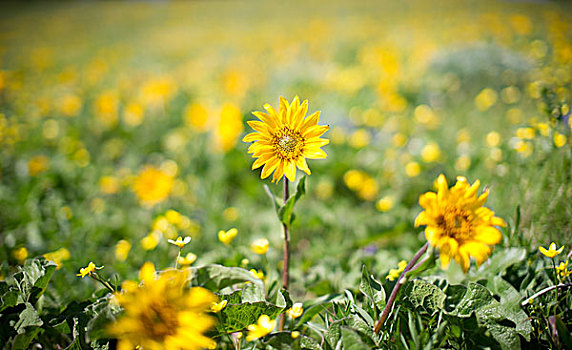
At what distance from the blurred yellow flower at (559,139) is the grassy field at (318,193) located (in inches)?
0.5

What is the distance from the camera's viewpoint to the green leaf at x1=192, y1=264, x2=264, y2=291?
1.24 m

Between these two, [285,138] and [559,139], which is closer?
[285,138]

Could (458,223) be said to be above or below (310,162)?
above

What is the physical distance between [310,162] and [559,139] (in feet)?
5.59

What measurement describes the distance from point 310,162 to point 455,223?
199 centimetres

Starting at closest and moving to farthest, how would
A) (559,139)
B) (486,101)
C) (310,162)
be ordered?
(559,139)
(310,162)
(486,101)

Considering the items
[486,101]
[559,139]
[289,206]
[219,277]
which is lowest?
[219,277]

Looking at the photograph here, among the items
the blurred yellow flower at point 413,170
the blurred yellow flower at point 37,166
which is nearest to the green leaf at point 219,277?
the blurred yellow flower at point 413,170

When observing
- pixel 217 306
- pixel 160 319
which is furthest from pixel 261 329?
pixel 160 319

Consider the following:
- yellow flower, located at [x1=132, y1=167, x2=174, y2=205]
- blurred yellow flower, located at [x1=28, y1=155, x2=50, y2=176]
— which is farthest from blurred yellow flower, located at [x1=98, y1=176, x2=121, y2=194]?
blurred yellow flower, located at [x1=28, y1=155, x2=50, y2=176]

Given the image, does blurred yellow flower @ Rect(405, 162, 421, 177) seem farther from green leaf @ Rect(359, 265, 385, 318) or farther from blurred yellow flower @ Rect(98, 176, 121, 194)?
blurred yellow flower @ Rect(98, 176, 121, 194)

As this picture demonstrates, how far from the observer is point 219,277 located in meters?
1.26

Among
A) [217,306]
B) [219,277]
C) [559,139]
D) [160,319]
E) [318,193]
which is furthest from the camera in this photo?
[318,193]

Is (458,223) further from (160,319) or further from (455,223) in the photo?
(160,319)
